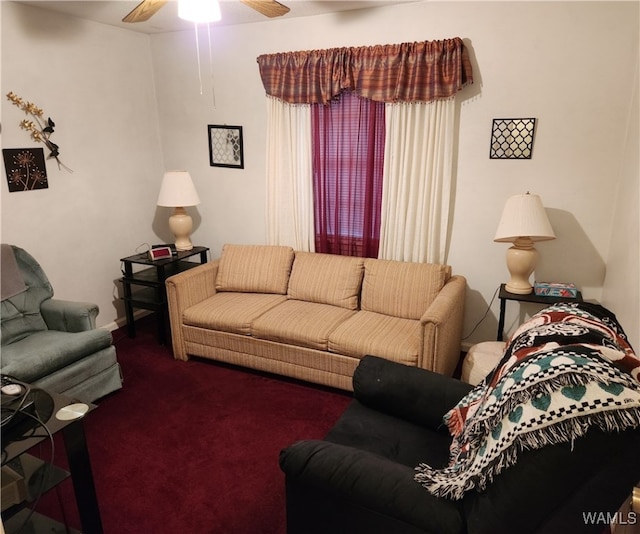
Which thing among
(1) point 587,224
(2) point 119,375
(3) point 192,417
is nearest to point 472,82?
(1) point 587,224

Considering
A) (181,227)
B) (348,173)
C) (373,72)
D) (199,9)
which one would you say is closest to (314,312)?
(348,173)

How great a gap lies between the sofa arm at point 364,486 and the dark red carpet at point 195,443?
25.3 inches

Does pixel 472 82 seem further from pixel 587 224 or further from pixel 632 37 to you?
pixel 587 224

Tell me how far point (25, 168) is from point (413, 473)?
3237mm

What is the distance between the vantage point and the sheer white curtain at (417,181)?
10.2 feet

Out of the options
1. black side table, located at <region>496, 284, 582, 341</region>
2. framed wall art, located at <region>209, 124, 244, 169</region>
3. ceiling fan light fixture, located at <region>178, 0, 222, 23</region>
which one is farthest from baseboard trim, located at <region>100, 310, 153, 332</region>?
black side table, located at <region>496, 284, 582, 341</region>

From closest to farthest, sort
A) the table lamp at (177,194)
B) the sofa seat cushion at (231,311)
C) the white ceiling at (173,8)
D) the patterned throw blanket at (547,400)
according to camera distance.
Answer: the patterned throw blanket at (547,400) → the white ceiling at (173,8) → the sofa seat cushion at (231,311) → the table lamp at (177,194)

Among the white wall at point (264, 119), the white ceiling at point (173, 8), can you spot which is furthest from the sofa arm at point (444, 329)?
the white ceiling at point (173, 8)

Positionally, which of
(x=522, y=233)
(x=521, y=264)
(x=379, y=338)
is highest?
(x=522, y=233)

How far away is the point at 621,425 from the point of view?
1.06 metres

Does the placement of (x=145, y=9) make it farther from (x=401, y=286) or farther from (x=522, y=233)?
(x=522, y=233)

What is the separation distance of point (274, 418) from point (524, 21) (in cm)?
286

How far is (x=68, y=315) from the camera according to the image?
9.52ft

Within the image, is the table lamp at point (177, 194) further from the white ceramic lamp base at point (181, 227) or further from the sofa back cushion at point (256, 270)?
the sofa back cushion at point (256, 270)
